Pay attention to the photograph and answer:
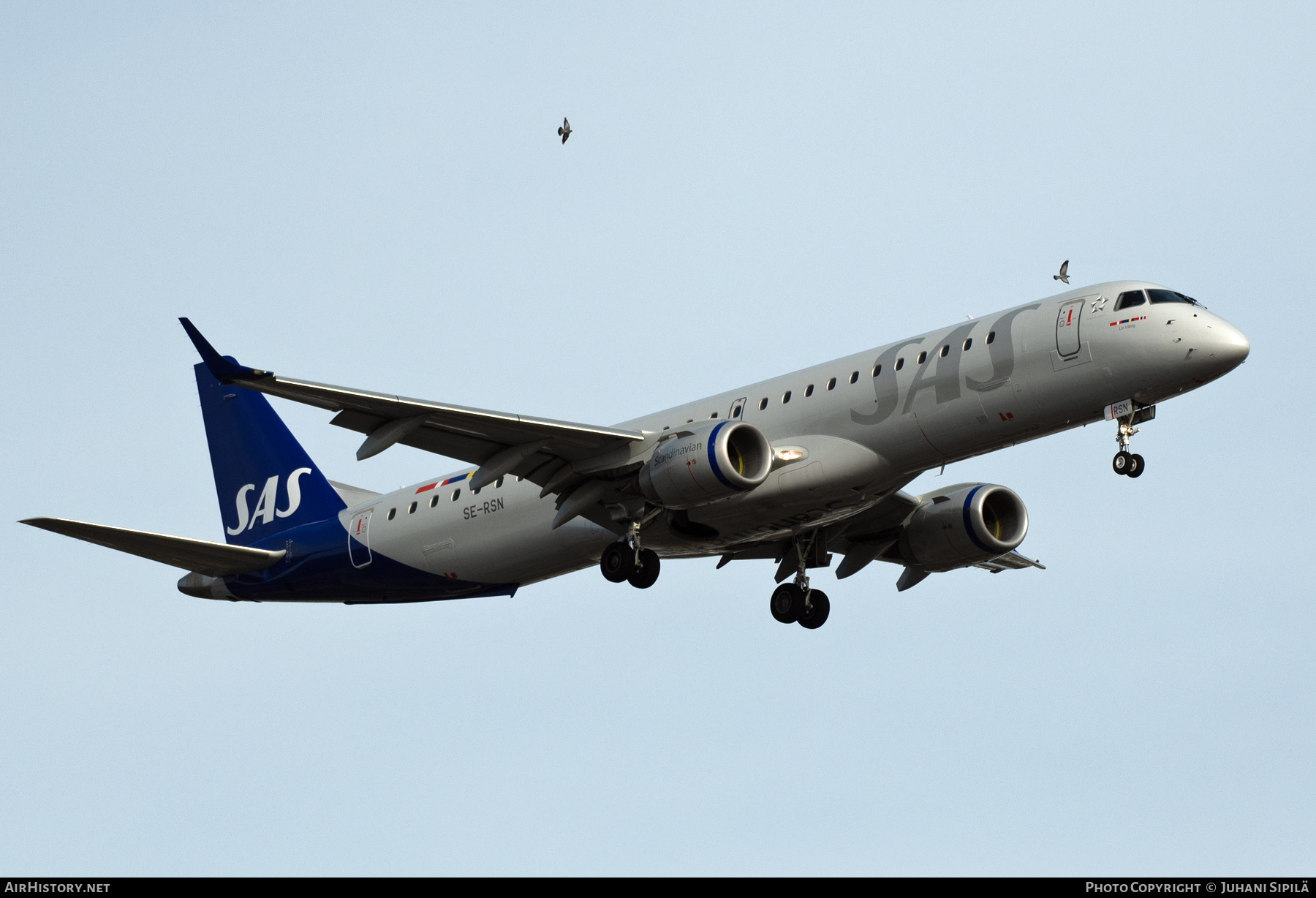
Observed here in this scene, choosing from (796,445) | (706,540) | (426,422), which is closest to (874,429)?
(796,445)

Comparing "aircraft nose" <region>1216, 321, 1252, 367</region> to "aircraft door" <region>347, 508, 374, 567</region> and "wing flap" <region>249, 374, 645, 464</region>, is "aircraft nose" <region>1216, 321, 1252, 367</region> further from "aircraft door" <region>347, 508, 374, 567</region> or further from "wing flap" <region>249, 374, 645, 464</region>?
"aircraft door" <region>347, 508, 374, 567</region>

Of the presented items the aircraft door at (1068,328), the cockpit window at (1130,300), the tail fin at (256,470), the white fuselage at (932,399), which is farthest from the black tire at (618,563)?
the cockpit window at (1130,300)

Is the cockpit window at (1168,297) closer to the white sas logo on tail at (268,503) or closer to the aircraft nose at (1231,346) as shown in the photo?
the aircraft nose at (1231,346)

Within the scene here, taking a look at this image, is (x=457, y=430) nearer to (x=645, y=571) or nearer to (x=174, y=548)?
(x=645, y=571)

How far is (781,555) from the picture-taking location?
36906 mm

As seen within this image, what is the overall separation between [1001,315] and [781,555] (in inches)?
344

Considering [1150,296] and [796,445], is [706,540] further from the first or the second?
[1150,296]

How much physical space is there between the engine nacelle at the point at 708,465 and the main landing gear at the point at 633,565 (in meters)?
1.55

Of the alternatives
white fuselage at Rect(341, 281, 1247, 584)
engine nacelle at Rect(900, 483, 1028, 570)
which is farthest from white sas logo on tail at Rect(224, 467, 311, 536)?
engine nacelle at Rect(900, 483, 1028, 570)

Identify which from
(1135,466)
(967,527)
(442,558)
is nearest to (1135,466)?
(1135,466)

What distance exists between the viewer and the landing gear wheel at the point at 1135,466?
95.8 feet

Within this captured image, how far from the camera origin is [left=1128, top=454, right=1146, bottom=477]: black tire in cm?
2920

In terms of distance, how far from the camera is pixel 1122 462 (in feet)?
96.3

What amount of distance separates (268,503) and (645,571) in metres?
13.0
